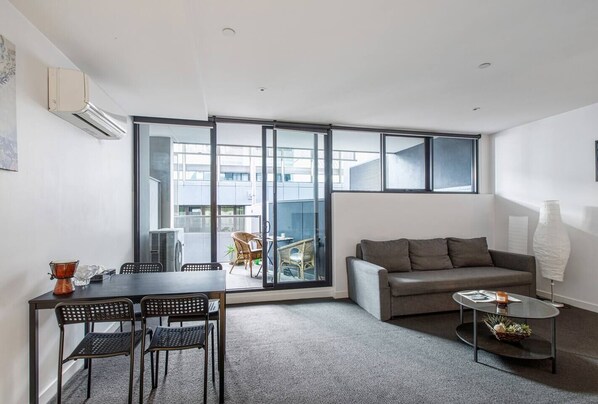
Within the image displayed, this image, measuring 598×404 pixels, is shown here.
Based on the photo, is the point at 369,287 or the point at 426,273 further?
the point at 426,273

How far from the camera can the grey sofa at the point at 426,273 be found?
136 inches

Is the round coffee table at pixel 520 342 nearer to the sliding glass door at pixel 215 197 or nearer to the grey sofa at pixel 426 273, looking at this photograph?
the grey sofa at pixel 426 273

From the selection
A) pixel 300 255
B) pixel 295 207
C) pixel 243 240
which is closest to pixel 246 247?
pixel 243 240

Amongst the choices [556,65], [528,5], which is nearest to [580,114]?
[556,65]

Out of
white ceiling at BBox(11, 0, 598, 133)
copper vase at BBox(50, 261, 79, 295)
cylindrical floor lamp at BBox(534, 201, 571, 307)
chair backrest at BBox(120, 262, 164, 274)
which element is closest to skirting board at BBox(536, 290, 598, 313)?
cylindrical floor lamp at BBox(534, 201, 571, 307)

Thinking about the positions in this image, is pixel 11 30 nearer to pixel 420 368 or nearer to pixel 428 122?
pixel 420 368

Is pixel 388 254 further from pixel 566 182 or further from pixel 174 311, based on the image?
pixel 174 311

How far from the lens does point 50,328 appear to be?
6.89 ft

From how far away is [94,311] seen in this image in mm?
1810

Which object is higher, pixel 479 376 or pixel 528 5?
pixel 528 5

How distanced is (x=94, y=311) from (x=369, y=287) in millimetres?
2818

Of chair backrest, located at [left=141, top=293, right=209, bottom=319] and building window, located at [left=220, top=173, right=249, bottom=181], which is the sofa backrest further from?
building window, located at [left=220, top=173, right=249, bottom=181]

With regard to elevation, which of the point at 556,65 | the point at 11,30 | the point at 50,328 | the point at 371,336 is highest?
the point at 556,65

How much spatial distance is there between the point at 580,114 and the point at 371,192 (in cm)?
278
